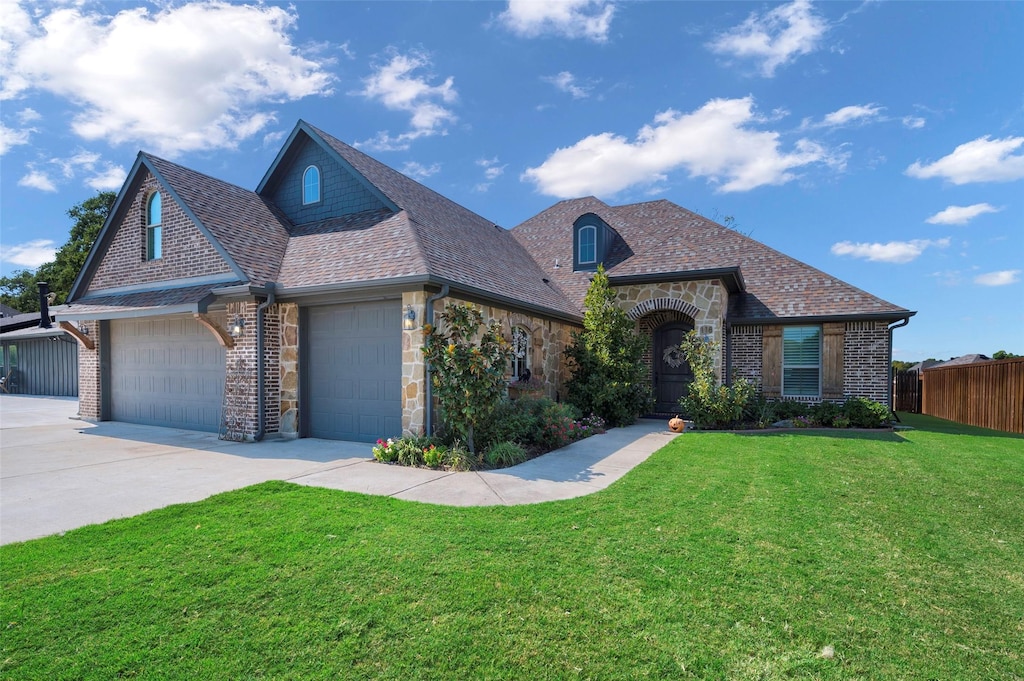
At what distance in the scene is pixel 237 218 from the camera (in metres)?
11.0

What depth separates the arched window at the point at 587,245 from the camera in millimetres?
15484

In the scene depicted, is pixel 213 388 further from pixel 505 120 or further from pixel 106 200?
pixel 106 200

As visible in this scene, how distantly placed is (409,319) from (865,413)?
11.2 m

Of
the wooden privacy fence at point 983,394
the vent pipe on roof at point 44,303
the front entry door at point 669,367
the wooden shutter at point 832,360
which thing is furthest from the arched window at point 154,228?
the wooden privacy fence at point 983,394

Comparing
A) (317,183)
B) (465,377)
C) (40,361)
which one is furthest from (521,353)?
(40,361)

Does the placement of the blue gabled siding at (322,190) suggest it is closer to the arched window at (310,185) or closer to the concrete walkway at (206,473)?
the arched window at (310,185)

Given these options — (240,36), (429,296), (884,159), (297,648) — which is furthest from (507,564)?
(884,159)

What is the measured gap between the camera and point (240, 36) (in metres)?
8.02

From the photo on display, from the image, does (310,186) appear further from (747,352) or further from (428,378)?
(747,352)

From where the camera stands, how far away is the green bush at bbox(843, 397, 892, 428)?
11.8 m

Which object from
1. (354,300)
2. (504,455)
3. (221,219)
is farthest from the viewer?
(221,219)

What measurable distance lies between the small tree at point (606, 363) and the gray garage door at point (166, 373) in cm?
821

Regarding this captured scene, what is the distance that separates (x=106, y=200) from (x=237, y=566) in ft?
151

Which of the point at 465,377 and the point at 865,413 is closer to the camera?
the point at 465,377
